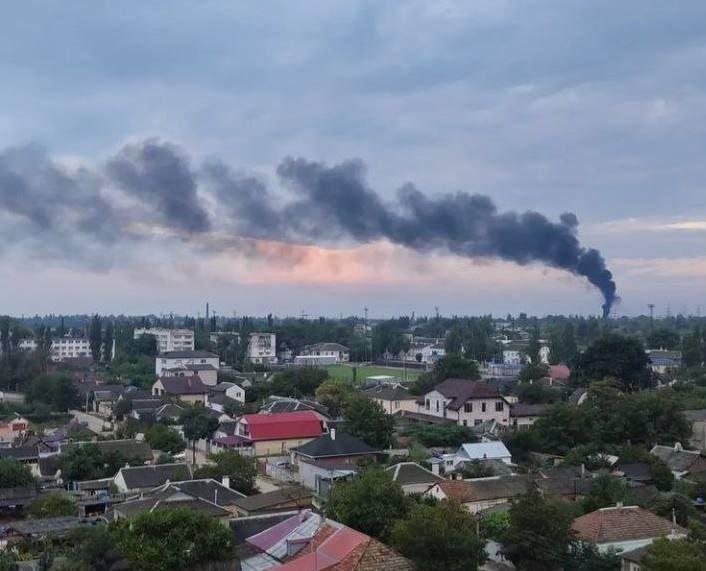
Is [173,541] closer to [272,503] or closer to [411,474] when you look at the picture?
[272,503]

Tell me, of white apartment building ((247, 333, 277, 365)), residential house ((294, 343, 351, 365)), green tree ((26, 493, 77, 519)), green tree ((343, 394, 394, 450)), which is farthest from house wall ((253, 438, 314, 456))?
white apartment building ((247, 333, 277, 365))

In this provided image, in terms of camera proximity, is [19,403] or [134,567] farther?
[19,403]

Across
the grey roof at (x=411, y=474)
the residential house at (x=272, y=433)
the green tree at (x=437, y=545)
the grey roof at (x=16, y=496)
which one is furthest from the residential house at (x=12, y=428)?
the green tree at (x=437, y=545)

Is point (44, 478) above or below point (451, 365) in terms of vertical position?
below

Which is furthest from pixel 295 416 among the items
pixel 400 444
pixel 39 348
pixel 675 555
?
pixel 39 348

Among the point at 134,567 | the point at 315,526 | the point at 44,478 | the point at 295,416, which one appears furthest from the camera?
the point at 295,416

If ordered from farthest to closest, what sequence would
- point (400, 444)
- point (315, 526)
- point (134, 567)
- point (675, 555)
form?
point (400, 444) < point (315, 526) < point (134, 567) < point (675, 555)

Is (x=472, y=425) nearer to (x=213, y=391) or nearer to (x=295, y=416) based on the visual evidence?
(x=295, y=416)
